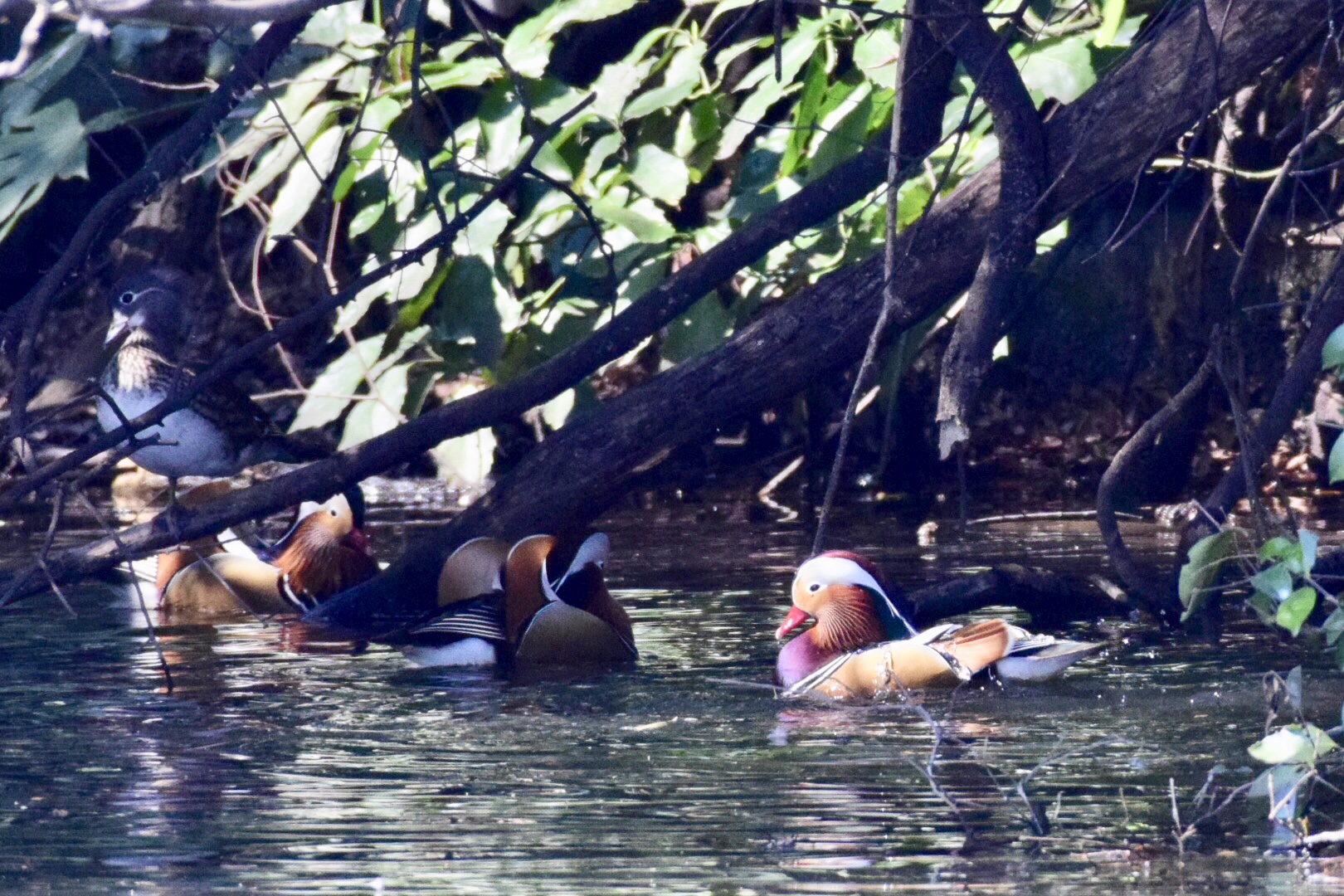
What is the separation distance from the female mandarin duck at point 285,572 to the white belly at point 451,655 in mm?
1445

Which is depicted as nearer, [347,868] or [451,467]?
[347,868]

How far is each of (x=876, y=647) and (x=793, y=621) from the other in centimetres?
42

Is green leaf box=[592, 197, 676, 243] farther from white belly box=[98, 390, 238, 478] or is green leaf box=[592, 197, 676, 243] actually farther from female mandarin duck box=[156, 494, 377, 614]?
white belly box=[98, 390, 238, 478]

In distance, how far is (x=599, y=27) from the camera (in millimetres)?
10109

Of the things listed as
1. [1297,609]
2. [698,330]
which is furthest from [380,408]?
[1297,609]

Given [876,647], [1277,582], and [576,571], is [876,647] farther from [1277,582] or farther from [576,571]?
[1277,582]

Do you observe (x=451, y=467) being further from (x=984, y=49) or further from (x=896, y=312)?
(x=984, y=49)

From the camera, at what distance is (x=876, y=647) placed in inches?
232

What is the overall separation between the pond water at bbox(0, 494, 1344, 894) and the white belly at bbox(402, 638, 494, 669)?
3.4 inches

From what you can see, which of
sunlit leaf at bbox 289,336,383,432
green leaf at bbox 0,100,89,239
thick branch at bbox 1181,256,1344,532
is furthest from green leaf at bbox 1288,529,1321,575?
green leaf at bbox 0,100,89,239

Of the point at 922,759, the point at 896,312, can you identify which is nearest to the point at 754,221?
the point at 896,312

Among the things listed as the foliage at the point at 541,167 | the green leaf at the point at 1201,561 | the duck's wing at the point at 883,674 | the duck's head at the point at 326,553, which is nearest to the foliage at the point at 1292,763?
the green leaf at the point at 1201,561

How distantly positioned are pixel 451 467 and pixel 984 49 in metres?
4.37

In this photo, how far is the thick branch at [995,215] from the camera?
5.26 metres
